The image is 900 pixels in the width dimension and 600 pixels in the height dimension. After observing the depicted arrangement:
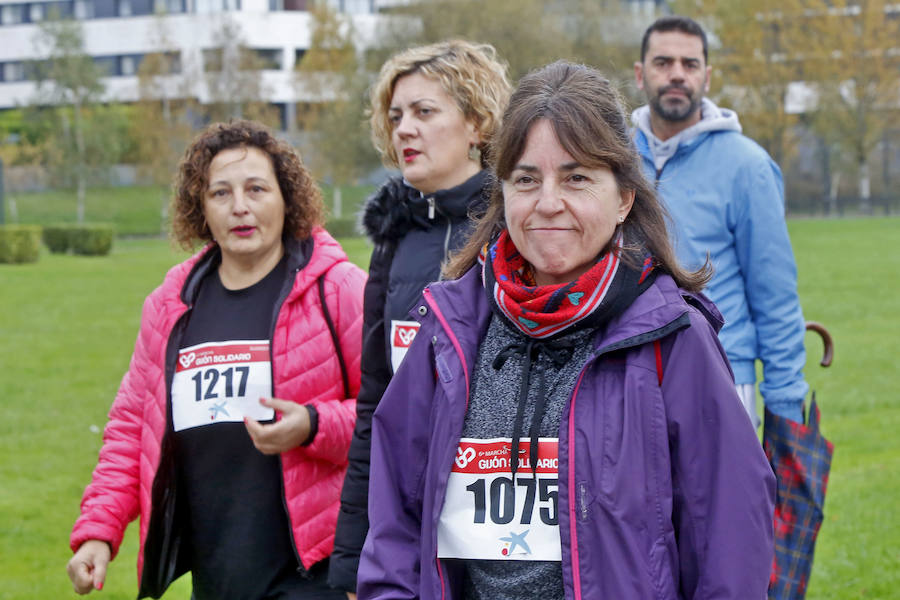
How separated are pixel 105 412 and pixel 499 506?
402 inches

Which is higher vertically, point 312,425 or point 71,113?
point 71,113

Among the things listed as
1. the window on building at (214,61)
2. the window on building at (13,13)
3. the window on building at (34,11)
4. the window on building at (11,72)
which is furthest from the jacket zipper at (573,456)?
the window on building at (13,13)

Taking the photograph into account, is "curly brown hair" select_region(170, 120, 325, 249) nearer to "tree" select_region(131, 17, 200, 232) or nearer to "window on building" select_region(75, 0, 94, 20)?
"tree" select_region(131, 17, 200, 232)

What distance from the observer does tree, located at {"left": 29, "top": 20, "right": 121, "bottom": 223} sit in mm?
55688

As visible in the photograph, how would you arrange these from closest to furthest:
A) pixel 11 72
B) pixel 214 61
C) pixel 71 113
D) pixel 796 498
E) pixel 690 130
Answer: pixel 796 498, pixel 690 130, pixel 214 61, pixel 71 113, pixel 11 72

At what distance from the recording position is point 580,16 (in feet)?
187

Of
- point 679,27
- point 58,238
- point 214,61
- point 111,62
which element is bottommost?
point 58,238

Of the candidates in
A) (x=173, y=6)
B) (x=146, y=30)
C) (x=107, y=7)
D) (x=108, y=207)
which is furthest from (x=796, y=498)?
(x=107, y=7)

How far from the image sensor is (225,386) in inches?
155

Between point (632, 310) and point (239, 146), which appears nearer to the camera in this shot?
point (632, 310)

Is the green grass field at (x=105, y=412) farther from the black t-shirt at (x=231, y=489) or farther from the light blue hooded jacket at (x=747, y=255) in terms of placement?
the light blue hooded jacket at (x=747, y=255)

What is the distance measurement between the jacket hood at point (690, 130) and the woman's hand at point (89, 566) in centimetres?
300

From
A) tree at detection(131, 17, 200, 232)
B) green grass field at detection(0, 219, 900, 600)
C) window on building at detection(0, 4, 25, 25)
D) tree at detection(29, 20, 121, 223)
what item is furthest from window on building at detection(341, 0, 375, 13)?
green grass field at detection(0, 219, 900, 600)

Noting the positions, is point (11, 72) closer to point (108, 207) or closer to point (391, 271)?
point (108, 207)
